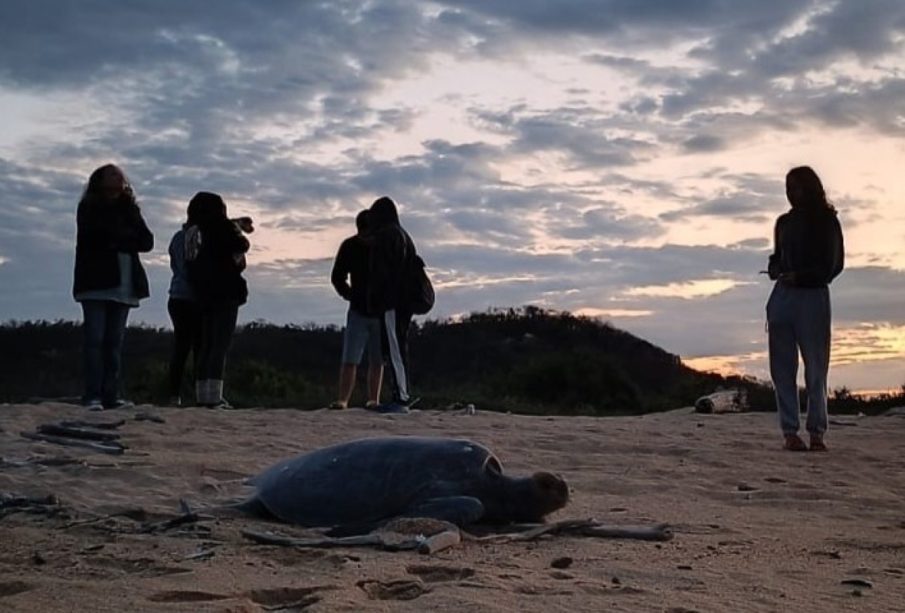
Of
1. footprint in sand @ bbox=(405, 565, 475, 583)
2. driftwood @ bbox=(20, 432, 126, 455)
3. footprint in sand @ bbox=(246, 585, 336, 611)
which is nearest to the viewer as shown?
footprint in sand @ bbox=(246, 585, 336, 611)

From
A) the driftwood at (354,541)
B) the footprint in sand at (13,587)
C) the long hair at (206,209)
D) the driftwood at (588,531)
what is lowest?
the footprint in sand at (13,587)

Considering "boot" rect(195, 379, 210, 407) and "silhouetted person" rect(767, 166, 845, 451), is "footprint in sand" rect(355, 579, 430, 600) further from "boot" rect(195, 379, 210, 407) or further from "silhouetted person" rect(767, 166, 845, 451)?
"boot" rect(195, 379, 210, 407)

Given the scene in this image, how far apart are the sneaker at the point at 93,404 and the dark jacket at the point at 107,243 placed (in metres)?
0.88

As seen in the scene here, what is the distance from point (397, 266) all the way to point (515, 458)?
3.45 m

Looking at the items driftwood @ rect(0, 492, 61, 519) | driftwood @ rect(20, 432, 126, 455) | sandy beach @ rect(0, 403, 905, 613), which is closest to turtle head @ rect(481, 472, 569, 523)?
sandy beach @ rect(0, 403, 905, 613)

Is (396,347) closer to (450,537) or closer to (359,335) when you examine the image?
(359,335)

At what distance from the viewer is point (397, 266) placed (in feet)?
→ 35.4

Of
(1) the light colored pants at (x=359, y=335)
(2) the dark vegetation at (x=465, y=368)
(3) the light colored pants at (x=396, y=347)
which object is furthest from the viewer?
(2) the dark vegetation at (x=465, y=368)

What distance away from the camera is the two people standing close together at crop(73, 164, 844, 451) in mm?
8625

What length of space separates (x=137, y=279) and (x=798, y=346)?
5.11 metres

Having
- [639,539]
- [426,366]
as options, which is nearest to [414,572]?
[639,539]

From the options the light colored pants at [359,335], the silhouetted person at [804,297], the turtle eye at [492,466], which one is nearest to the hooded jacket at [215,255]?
the light colored pants at [359,335]

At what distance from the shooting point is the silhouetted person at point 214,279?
34.1ft

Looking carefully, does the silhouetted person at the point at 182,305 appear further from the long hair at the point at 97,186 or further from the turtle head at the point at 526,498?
the turtle head at the point at 526,498
